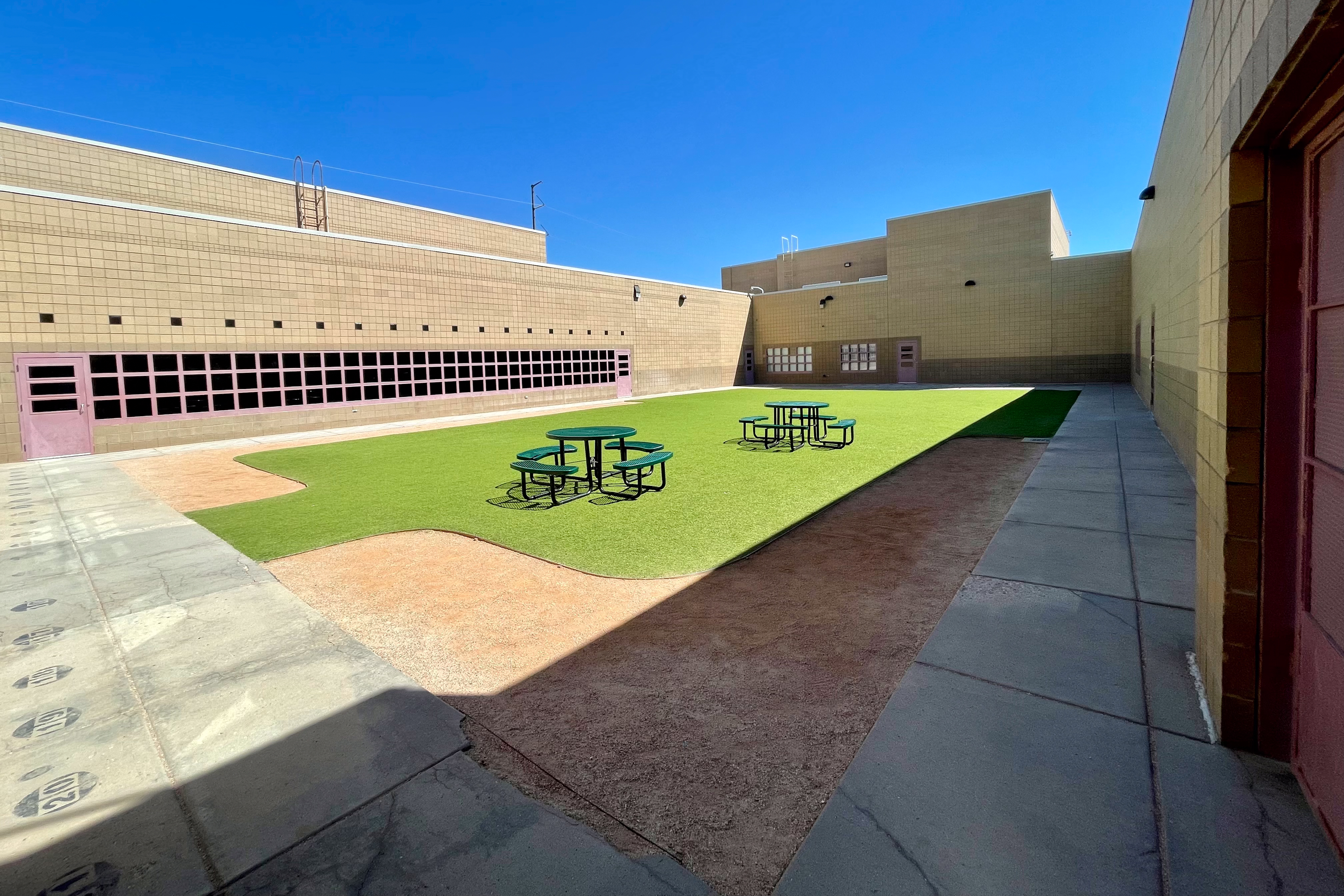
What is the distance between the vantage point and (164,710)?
3277 millimetres

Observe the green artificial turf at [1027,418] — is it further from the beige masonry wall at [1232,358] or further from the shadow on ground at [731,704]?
the beige masonry wall at [1232,358]

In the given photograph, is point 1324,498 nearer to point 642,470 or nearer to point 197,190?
point 642,470

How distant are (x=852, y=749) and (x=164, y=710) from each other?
3499mm

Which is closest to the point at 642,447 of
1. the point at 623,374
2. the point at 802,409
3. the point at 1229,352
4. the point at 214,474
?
the point at 802,409

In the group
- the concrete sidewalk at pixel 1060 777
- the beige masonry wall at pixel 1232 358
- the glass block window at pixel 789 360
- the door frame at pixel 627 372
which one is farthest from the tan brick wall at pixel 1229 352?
the glass block window at pixel 789 360

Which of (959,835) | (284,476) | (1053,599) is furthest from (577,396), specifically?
(959,835)

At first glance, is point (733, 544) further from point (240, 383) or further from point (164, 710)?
point (240, 383)

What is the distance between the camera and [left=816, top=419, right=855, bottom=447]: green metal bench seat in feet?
39.5

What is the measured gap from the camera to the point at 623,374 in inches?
1198

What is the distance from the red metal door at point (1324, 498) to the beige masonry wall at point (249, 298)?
65.7 ft

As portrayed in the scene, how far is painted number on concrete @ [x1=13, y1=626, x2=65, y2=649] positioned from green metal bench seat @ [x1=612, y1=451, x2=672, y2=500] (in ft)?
16.9

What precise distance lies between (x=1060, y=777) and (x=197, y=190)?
29028mm

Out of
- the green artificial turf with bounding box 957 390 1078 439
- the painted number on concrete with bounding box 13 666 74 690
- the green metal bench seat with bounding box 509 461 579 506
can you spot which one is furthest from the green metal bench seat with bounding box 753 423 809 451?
the painted number on concrete with bounding box 13 666 74 690

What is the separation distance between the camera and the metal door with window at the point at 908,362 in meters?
35.8
